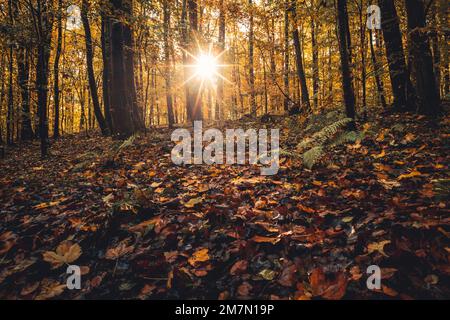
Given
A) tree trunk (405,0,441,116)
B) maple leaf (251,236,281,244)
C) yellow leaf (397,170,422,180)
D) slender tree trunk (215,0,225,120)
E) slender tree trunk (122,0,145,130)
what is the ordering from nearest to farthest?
maple leaf (251,236,281,244)
yellow leaf (397,170,422,180)
tree trunk (405,0,441,116)
slender tree trunk (122,0,145,130)
slender tree trunk (215,0,225,120)

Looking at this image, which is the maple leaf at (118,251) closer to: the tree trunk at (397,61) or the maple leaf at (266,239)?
the maple leaf at (266,239)

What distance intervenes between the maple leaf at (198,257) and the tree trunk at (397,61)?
6100 millimetres

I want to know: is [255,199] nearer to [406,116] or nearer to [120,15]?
[406,116]

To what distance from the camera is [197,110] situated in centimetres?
1192

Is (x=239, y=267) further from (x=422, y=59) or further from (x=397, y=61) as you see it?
(x=397, y=61)

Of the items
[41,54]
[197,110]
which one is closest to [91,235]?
[41,54]

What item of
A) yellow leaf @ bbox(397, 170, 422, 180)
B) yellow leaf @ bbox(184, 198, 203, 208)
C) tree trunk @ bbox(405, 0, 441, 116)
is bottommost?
yellow leaf @ bbox(184, 198, 203, 208)

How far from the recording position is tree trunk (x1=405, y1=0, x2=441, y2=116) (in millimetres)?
5379

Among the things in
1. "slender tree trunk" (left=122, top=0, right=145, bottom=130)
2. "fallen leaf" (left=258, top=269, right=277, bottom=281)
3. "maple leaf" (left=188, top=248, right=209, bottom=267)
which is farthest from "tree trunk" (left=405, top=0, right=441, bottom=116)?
"slender tree trunk" (left=122, top=0, right=145, bottom=130)

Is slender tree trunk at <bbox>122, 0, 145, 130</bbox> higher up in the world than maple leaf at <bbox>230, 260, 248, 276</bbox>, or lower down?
higher up

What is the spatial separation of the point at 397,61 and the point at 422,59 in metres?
1.03

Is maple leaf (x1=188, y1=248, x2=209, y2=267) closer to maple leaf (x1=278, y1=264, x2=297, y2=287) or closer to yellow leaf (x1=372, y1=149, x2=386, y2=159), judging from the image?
maple leaf (x1=278, y1=264, x2=297, y2=287)

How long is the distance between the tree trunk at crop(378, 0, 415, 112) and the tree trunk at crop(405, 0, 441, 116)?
0.79m

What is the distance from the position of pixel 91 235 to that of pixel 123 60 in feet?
19.4
